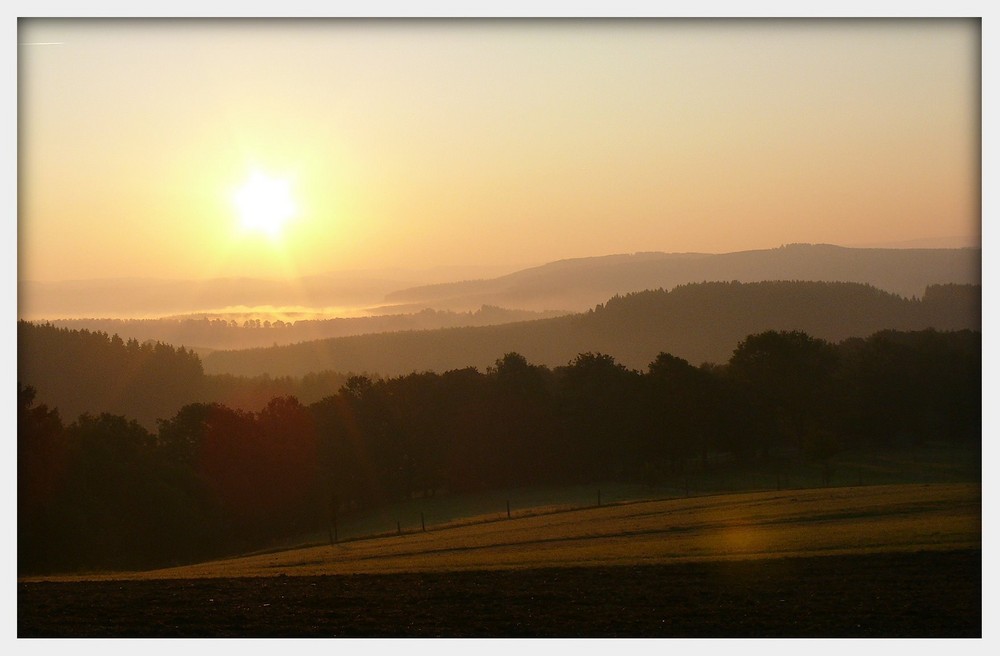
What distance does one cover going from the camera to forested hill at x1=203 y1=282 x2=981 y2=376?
12.8 metres

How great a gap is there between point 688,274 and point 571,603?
402 cm

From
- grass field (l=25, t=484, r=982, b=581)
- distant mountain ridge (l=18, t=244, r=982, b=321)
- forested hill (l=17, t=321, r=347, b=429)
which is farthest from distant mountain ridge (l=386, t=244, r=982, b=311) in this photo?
grass field (l=25, t=484, r=982, b=581)

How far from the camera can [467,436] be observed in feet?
43.2

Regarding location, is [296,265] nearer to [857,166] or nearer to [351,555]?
[351,555]

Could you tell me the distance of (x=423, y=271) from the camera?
1316cm

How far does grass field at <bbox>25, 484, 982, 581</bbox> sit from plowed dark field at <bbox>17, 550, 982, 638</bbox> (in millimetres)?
145

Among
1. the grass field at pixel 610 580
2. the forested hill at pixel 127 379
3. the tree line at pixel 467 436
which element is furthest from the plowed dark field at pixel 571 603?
the forested hill at pixel 127 379

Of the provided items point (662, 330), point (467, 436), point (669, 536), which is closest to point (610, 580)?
point (669, 536)

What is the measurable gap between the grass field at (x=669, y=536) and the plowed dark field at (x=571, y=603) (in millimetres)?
145

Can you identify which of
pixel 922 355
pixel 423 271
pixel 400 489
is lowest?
pixel 400 489

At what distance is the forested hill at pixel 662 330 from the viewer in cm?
1279

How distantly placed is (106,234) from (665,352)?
6586mm

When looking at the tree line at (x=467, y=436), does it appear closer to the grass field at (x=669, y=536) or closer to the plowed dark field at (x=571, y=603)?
the grass field at (x=669, y=536)

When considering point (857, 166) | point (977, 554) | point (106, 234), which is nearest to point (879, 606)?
point (977, 554)
